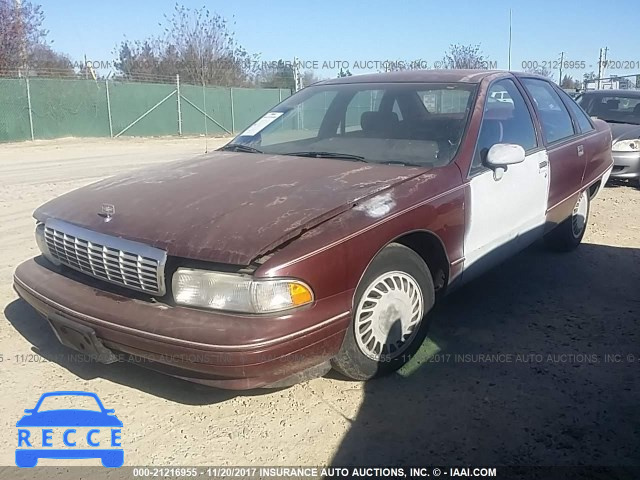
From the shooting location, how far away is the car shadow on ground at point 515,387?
8.58 ft

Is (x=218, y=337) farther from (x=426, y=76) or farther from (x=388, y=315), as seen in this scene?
(x=426, y=76)

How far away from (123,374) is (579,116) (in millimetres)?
4644

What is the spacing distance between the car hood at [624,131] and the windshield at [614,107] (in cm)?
34

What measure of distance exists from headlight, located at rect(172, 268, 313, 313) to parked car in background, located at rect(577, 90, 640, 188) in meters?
7.91

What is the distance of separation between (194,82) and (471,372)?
33137mm

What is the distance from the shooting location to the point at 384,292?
3066mm

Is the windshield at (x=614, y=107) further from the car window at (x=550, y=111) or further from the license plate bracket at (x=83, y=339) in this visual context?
the license plate bracket at (x=83, y=339)

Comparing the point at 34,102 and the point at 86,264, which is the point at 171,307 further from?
the point at 34,102

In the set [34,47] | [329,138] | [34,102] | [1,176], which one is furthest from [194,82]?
[329,138]

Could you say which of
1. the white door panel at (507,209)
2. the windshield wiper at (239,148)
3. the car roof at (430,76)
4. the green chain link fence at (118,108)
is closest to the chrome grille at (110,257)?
the windshield wiper at (239,148)

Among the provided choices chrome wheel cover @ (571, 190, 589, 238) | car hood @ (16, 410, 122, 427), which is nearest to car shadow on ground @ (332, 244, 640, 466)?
chrome wheel cover @ (571, 190, 589, 238)

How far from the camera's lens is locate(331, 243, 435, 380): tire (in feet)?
9.68

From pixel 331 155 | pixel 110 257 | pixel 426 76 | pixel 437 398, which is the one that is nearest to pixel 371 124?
pixel 331 155

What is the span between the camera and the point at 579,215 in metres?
5.56
